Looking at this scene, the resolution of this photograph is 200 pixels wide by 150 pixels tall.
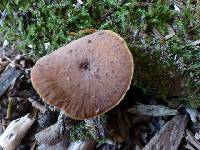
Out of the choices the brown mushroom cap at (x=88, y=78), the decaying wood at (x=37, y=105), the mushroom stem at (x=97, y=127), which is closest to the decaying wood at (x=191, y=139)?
the mushroom stem at (x=97, y=127)

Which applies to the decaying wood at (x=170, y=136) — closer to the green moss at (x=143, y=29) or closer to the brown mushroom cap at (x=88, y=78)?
the green moss at (x=143, y=29)

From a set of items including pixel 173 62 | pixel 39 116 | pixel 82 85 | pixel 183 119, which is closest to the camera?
pixel 82 85

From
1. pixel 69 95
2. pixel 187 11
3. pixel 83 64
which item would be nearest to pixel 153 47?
pixel 187 11

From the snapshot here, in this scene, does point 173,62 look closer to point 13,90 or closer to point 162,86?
point 162,86

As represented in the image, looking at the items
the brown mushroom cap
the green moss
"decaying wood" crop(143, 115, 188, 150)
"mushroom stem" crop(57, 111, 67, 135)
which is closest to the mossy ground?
the green moss

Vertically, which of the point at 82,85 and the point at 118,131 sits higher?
the point at 82,85

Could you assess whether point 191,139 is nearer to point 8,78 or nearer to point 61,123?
point 61,123
